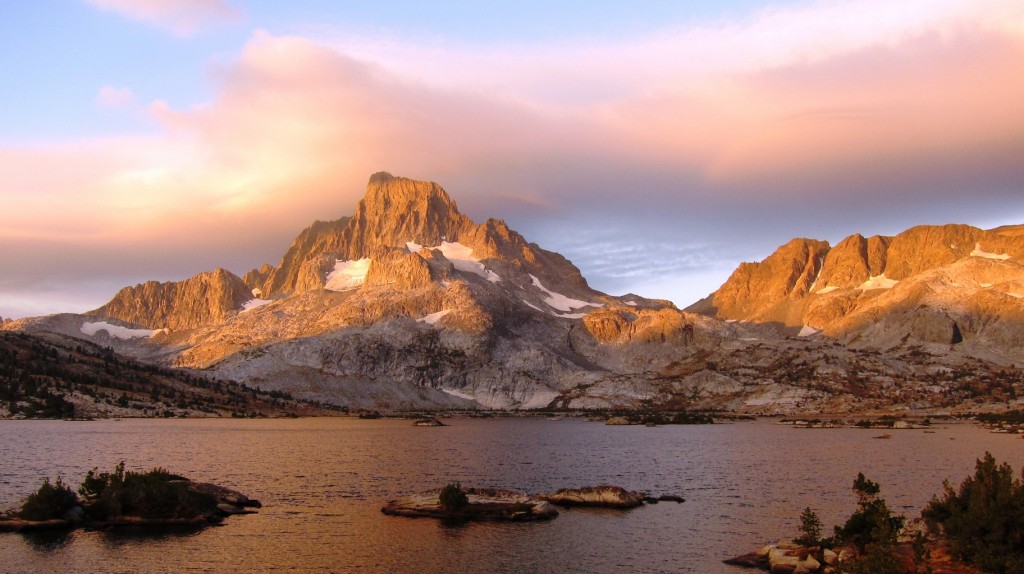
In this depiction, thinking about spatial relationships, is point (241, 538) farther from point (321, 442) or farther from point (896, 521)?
point (321, 442)

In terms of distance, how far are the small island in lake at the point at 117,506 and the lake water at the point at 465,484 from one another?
2.46 metres

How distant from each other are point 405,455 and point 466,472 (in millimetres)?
27924

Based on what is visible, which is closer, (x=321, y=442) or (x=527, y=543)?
(x=527, y=543)

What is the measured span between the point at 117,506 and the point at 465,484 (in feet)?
127

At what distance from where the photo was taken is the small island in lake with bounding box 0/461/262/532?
63594mm

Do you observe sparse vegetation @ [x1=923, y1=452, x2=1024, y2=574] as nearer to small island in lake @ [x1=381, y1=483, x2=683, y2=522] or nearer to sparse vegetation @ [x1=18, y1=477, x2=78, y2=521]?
small island in lake @ [x1=381, y1=483, x2=683, y2=522]

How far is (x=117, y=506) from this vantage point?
66.2 metres

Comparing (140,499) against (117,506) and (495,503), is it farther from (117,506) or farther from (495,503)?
(495,503)

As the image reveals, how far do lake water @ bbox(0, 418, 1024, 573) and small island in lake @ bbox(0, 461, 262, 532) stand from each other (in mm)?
2464

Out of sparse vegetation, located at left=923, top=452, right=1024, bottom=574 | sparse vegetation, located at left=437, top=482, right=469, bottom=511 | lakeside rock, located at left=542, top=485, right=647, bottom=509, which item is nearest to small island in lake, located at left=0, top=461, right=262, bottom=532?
sparse vegetation, located at left=437, top=482, right=469, bottom=511

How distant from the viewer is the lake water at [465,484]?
55250 mm

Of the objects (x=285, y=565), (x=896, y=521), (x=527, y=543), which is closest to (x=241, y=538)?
(x=285, y=565)

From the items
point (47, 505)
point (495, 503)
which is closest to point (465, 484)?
point (495, 503)

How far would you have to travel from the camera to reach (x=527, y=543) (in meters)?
60.0
